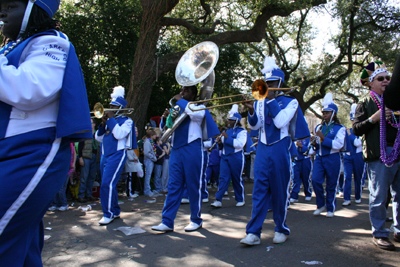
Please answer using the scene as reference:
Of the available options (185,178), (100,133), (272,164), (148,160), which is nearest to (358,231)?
(272,164)

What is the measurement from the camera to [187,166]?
5238mm

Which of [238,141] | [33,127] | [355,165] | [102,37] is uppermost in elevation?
[102,37]

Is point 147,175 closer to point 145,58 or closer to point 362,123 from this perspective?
point 145,58

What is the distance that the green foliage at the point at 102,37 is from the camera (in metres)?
13.3

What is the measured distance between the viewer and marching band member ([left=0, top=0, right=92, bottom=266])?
1.63 m

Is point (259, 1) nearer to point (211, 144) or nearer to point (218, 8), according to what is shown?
point (218, 8)

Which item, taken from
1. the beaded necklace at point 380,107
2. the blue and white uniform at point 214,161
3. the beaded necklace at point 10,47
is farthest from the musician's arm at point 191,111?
the blue and white uniform at point 214,161

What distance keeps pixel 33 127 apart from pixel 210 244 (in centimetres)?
330

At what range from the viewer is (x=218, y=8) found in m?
16.3

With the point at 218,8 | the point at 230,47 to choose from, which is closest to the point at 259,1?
the point at 218,8

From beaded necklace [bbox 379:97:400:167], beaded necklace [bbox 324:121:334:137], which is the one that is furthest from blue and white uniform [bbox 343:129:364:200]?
beaded necklace [bbox 379:97:400:167]

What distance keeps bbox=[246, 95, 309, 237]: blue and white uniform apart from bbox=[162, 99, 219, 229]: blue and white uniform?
1.08m

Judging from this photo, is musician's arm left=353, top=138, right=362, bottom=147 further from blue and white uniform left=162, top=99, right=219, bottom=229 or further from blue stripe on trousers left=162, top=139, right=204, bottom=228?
blue stripe on trousers left=162, top=139, right=204, bottom=228

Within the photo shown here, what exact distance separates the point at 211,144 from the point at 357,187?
4.22m
